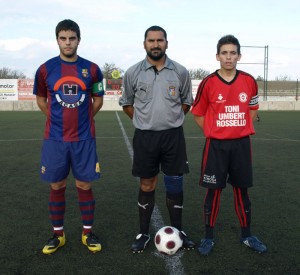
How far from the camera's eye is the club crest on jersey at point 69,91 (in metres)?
3.25

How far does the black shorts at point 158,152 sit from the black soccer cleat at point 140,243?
58 cm

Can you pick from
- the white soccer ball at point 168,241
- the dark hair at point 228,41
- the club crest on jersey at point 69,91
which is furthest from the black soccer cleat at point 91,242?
the dark hair at point 228,41

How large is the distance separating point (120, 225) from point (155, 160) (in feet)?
3.33

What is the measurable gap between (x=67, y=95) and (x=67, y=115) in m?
0.18

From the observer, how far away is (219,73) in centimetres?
332

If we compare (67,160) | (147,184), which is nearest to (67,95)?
(67,160)

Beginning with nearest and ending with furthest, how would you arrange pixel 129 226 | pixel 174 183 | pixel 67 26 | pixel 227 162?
1. pixel 67 26
2. pixel 227 162
3. pixel 174 183
4. pixel 129 226

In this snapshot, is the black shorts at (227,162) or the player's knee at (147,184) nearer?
the black shorts at (227,162)

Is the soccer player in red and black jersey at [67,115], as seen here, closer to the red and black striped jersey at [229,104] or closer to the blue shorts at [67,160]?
the blue shorts at [67,160]

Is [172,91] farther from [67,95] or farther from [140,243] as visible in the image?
[140,243]

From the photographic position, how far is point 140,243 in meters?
3.36

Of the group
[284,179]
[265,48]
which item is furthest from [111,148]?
[265,48]

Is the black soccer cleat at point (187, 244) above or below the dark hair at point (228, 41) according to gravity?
below

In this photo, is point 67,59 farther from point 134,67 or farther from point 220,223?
point 220,223
